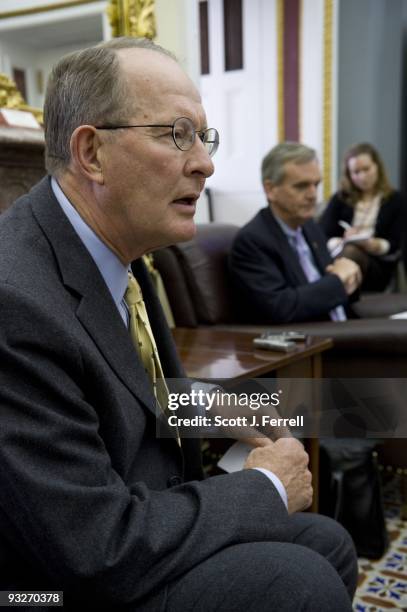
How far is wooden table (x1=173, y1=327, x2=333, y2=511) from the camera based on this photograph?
1.55m

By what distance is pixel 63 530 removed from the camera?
73cm

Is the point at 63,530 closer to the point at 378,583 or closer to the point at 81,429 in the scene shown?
the point at 81,429

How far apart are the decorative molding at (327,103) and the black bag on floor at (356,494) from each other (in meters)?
3.27

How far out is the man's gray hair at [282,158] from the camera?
96.0 inches

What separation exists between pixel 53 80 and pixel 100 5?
5.89ft

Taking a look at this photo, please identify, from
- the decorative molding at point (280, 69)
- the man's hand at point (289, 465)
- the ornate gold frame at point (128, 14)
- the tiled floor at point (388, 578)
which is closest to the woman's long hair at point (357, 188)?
the decorative molding at point (280, 69)

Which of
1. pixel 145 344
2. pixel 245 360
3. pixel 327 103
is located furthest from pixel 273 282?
pixel 327 103

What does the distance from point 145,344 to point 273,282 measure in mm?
1329

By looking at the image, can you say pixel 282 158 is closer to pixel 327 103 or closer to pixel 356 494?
pixel 356 494

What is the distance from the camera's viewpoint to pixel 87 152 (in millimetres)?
939

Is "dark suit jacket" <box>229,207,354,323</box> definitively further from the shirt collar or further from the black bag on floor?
the shirt collar

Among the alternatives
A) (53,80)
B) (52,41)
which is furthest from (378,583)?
(52,41)

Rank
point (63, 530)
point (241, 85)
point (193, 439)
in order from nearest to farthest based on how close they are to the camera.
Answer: point (63, 530) → point (193, 439) → point (241, 85)

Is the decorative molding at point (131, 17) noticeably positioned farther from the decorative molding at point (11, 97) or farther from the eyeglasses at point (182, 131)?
the eyeglasses at point (182, 131)
